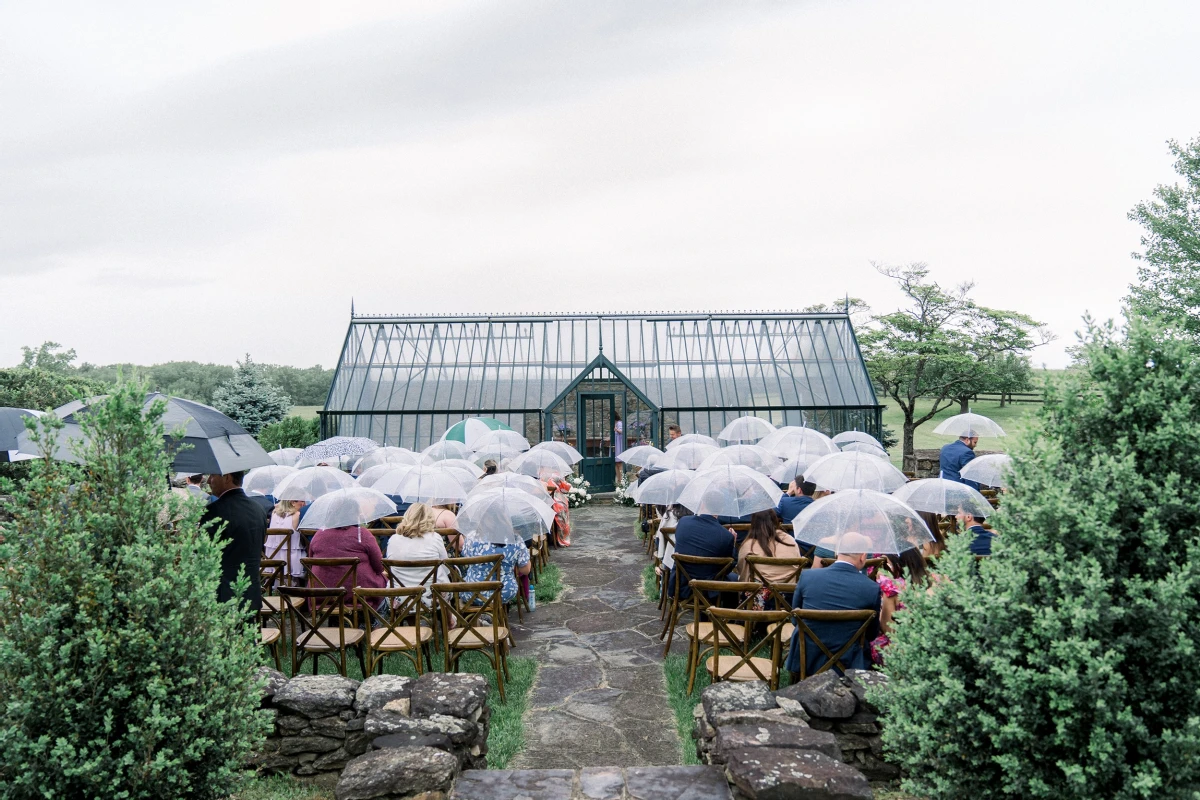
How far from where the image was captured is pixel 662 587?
9305 mm

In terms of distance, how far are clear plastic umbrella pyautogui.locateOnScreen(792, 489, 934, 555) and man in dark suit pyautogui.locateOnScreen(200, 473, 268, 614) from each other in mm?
4352

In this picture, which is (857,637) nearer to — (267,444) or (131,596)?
(131,596)

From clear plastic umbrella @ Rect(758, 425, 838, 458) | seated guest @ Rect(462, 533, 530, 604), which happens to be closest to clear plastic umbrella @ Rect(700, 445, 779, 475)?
clear plastic umbrella @ Rect(758, 425, 838, 458)

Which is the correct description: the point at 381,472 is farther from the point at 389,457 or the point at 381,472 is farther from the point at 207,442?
the point at 207,442

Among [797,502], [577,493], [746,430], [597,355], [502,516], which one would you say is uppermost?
[597,355]

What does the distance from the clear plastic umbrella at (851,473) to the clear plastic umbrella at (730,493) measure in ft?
4.11

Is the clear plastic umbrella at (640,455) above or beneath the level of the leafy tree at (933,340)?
beneath

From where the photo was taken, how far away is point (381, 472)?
10.6 m

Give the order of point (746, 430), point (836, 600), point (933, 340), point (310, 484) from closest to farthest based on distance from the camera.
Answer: point (836, 600) → point (310, 484) → point (746, 430) → point (933, 340)

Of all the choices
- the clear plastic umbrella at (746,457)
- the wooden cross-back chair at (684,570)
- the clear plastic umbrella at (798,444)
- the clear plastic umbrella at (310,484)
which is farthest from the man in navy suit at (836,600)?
the clear plastic umbrella at (798,444)

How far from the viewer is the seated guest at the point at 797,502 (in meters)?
9.55

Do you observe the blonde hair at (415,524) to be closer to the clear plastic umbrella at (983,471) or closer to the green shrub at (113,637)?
the green shrub at (113,637)

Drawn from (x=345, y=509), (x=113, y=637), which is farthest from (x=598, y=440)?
(x=113, y=637)

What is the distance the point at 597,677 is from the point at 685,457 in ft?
20.1
